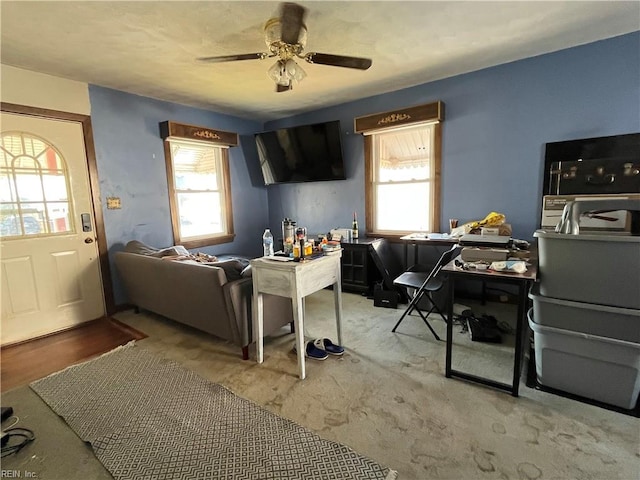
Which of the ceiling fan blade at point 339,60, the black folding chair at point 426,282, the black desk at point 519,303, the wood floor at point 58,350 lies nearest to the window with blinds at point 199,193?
the wood floor at point 58,350

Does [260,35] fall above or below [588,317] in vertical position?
above

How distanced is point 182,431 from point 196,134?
3547 mm

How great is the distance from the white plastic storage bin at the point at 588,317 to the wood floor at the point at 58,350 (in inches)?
129

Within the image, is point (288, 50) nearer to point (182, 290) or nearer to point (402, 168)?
point (182, 290)

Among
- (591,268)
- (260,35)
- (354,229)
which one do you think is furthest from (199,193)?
(591,268)

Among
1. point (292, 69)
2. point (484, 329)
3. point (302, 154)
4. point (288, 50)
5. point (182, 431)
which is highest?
point (288, 50)

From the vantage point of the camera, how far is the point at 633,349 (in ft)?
5.30

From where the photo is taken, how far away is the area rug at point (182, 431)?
1448 millimetres

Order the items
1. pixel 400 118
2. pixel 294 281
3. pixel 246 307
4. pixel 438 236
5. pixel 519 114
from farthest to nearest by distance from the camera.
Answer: pixel 400 118 → pixel 438 236 → pixel 519 114 → pixel 246 307 → pixel 294 281

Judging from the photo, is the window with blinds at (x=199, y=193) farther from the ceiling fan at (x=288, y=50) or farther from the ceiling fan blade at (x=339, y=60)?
the ceiling fan blade at (x=339, y=60)

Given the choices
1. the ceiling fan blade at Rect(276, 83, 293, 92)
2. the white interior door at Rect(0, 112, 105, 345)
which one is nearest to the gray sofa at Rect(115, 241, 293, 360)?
the white interior door at Rect(0, 112, 105, 345)

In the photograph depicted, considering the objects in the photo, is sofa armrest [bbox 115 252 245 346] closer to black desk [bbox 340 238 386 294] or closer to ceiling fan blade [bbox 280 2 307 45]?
ceiling fan blade [bbox 280 2 307 45]

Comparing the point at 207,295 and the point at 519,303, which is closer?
the point at 519,303

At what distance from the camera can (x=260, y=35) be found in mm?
2373
